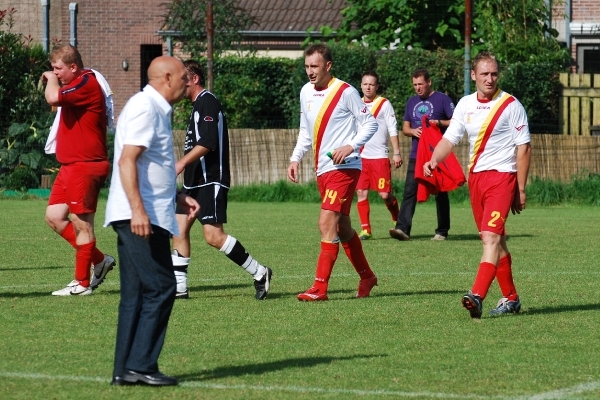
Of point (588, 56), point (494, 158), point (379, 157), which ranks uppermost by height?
point (588, 56)

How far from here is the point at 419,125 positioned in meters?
16.7

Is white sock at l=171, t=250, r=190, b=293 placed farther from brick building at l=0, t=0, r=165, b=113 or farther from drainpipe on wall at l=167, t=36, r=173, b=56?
brick building at l=0, t=0, r=165, b=113

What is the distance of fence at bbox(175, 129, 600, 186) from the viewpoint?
23.5 metres

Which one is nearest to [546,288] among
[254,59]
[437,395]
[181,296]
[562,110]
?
[181,296]

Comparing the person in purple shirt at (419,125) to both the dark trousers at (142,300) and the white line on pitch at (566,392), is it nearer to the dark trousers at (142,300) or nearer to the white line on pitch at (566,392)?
the white line on pitch at (566,392)

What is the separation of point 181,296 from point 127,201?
12.8ft

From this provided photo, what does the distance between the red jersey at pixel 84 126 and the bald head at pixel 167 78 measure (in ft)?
11.8

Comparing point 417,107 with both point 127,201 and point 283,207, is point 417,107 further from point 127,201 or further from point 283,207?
point 127,201

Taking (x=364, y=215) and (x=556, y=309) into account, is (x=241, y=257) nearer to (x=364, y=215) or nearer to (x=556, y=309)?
(x=556, y=309)

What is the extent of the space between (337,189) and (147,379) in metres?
3.88

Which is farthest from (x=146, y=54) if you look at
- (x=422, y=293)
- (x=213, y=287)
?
(x=422, y=293)

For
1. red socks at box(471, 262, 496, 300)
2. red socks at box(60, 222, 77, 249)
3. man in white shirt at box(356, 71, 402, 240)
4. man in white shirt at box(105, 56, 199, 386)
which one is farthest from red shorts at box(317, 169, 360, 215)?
man in white shirt at box(356, 71, 402, 240)

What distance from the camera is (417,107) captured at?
16.7m

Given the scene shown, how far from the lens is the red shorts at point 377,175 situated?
1700cm
